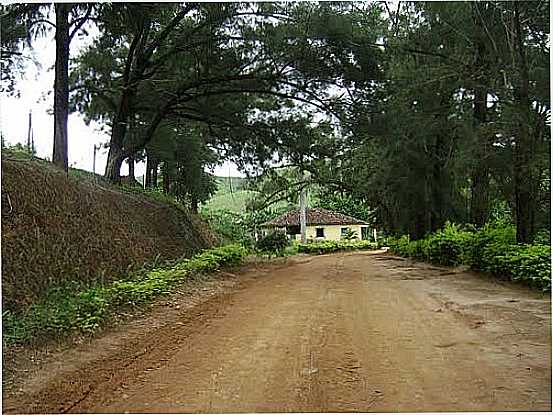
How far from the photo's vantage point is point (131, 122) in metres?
12.6

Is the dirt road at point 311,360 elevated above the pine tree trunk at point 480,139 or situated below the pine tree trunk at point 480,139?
below

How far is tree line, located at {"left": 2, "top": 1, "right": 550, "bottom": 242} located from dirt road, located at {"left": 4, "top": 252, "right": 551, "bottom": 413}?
266cm

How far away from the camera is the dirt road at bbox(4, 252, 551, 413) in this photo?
330cm

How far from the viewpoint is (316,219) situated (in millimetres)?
37469

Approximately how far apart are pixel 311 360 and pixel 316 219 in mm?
33426

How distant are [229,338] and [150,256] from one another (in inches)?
191

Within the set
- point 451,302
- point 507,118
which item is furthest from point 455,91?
point 451,302

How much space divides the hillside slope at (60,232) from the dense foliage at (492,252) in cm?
→ 494

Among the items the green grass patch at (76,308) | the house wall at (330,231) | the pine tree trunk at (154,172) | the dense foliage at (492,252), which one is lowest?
the green grass patch at (76,308)

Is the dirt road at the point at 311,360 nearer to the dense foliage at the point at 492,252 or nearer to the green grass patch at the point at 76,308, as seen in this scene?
the green grass patch at the point at 76,308

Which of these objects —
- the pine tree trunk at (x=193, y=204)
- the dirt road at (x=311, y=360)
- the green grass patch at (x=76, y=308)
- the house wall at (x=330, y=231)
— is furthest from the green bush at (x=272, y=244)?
the house wall at (x=330, y=231)

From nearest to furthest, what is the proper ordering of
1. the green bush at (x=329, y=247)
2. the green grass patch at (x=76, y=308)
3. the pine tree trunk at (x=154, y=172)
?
the green grass patch at (x=76, y=308)
the pine tree trunk at (x=154, y=172)
the green bush at (x=329, y=247)

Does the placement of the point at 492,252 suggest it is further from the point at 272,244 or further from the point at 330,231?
the point at 330,231

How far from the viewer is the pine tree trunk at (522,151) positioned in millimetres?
7781
